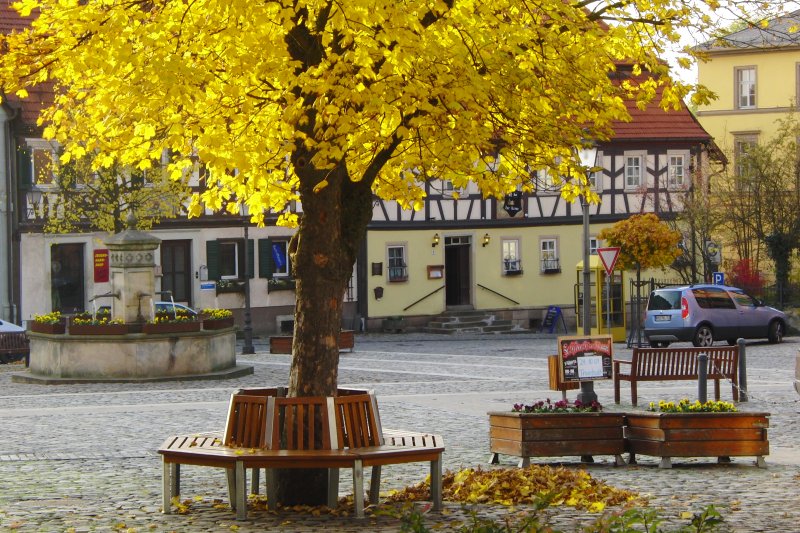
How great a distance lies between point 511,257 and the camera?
1884 inches

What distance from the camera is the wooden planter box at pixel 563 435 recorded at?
44.4 ft

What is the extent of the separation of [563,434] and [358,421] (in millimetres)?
2910

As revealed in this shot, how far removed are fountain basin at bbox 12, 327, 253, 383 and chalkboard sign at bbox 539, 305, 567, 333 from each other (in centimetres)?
2113

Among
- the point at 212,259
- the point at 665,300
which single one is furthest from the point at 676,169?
the point at 212,259

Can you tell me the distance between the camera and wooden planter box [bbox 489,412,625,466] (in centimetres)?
1353

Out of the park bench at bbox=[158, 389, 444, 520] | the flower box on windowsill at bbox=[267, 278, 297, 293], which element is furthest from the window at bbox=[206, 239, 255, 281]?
the park bench at bbox=[158, 389, 444, 520]

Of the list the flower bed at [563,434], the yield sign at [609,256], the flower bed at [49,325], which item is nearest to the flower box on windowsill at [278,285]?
the yield sign at [609,256]

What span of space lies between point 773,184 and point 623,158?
5.40 meters

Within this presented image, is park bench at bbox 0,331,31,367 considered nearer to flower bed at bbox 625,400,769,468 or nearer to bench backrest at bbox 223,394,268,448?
flower bed at bbox 625,400,769,468

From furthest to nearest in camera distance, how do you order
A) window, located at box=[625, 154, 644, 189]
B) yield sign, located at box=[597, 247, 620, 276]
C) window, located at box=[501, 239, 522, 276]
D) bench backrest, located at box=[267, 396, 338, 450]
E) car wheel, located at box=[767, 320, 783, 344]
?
window, located at box=[625, 154, 644, 189] → window, located at box=[501, 239, 522, 276] → car wheel, located at box=[767, 320, 783, 344] → yield sign, located at box=[597, 247, 620, 276] → bench backrest, located at box=[267, 396, 338, 450]

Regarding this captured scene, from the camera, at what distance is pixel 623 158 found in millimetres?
48938

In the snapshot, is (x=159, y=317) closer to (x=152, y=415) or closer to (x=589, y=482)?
(x=152, y=415)

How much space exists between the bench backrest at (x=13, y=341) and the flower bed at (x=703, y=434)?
2020 centimetres

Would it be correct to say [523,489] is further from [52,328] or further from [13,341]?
[13,341]
